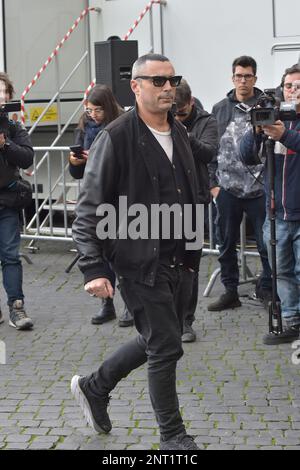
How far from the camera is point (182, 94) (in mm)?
7797

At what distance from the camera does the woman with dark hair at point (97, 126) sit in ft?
26.7

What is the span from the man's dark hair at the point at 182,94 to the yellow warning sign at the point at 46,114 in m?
5.04

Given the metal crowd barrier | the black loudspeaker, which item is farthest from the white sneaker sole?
the black loudspeaker

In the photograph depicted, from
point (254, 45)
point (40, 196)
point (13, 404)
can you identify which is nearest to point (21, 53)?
point (40, 196)

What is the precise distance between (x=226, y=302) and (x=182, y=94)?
1.94 meters

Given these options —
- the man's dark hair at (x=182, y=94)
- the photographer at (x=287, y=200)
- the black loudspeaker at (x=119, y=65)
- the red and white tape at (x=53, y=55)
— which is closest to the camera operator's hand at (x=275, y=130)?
the photographer at (x=287, y=200)

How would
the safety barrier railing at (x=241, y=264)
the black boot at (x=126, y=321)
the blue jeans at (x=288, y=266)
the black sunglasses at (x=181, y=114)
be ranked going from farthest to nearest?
the safety barrier railing at (x=241, y=264) → the black boot at (x=126, y=321) → the black sunglasses at (x=181, y=114) → the blue jeans at (x=288, y=266)

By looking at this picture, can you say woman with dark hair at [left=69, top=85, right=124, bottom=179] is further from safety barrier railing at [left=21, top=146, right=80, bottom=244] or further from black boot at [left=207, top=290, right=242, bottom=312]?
safety barrier railing at [left=21, top=146, right=80, bottom=244]

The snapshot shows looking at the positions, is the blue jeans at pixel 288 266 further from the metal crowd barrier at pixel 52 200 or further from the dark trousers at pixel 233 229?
the metal crowd barrier at pixel 52 200

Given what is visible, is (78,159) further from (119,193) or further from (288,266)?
(119,193)

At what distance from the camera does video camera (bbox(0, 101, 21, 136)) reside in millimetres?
7977

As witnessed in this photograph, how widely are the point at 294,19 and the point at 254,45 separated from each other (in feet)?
1.79

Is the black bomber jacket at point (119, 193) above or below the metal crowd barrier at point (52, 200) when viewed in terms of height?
above

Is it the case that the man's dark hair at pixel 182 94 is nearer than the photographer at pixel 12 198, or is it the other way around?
the man's dark hair at pixel 182 94
